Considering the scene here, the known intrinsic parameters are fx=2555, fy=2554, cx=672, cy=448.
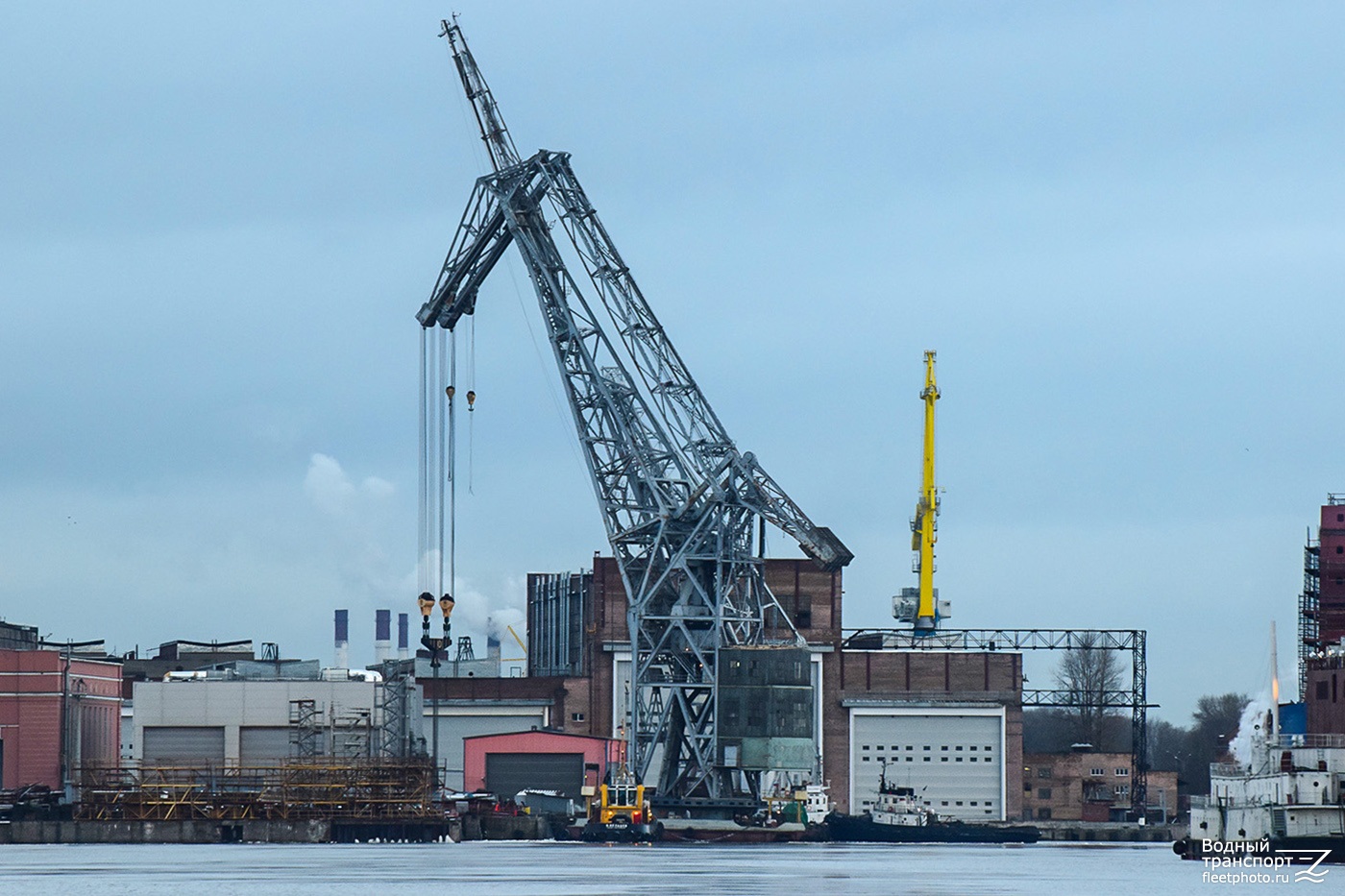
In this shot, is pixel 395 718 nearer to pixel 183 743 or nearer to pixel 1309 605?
pixel 183 743

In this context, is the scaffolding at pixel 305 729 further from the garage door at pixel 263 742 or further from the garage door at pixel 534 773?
the garage door at pixel 534 773

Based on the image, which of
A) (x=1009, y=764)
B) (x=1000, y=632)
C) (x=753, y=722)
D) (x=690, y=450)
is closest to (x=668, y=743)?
(x=753, y=722)

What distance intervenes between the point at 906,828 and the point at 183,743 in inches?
1359

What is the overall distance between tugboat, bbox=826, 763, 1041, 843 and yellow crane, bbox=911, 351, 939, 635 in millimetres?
31211

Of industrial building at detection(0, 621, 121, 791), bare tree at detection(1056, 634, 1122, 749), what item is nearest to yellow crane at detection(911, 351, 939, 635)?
bare tree at detection(1056, 634, 1122, 749)

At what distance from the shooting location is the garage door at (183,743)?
12162cm

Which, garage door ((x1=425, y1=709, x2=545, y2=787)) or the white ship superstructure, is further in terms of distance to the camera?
garage door ((x1=425, y1=709, x2=545, y2=787))

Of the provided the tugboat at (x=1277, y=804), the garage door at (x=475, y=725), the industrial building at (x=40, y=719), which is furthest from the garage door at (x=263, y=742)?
the tugboat at (x=1277, y=804)

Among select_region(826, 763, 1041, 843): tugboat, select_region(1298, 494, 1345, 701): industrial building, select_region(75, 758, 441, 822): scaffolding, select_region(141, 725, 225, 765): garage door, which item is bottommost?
select_region(826, 763, 1041, 843): tugboat

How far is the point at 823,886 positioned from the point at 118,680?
68288mm

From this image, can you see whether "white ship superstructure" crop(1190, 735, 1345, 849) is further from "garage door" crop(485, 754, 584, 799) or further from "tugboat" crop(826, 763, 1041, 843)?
"garage door" crop(485, 754, 584, 799)

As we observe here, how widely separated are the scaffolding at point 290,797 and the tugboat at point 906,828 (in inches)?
740

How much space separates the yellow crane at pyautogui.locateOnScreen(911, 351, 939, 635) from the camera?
15538cm

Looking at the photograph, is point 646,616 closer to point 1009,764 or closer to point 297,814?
point 297,814
